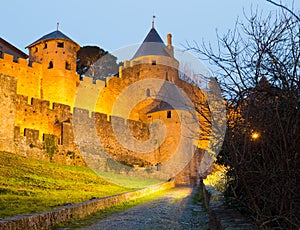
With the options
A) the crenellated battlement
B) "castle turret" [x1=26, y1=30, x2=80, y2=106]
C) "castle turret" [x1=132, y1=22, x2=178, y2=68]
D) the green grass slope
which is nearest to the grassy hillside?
the green grass slope

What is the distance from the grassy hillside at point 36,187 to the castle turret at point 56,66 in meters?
11.6

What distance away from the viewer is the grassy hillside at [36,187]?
7261 mm

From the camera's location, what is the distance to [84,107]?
28.4m

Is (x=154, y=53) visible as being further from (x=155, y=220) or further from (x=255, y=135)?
(x=255, y=135)

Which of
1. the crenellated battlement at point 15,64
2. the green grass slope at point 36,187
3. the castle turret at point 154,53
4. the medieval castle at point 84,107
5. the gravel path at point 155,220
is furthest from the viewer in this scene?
the castle turret at point 154,53

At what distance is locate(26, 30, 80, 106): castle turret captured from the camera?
2700 centimetres

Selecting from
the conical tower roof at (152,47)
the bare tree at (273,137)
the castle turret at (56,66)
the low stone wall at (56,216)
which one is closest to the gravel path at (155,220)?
the low stone wall at (56,216)

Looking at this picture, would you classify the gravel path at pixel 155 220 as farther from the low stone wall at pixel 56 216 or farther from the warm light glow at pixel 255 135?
the warm light glow at pixel 255 135

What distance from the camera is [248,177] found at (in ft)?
10.7

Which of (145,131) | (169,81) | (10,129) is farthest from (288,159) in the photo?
(169,81)

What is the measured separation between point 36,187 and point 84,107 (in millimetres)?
17886

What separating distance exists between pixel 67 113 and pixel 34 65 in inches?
325

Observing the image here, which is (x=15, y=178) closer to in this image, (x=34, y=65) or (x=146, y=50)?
(x=34, y=65)

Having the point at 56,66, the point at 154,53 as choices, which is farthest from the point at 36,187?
the point at 154,53
